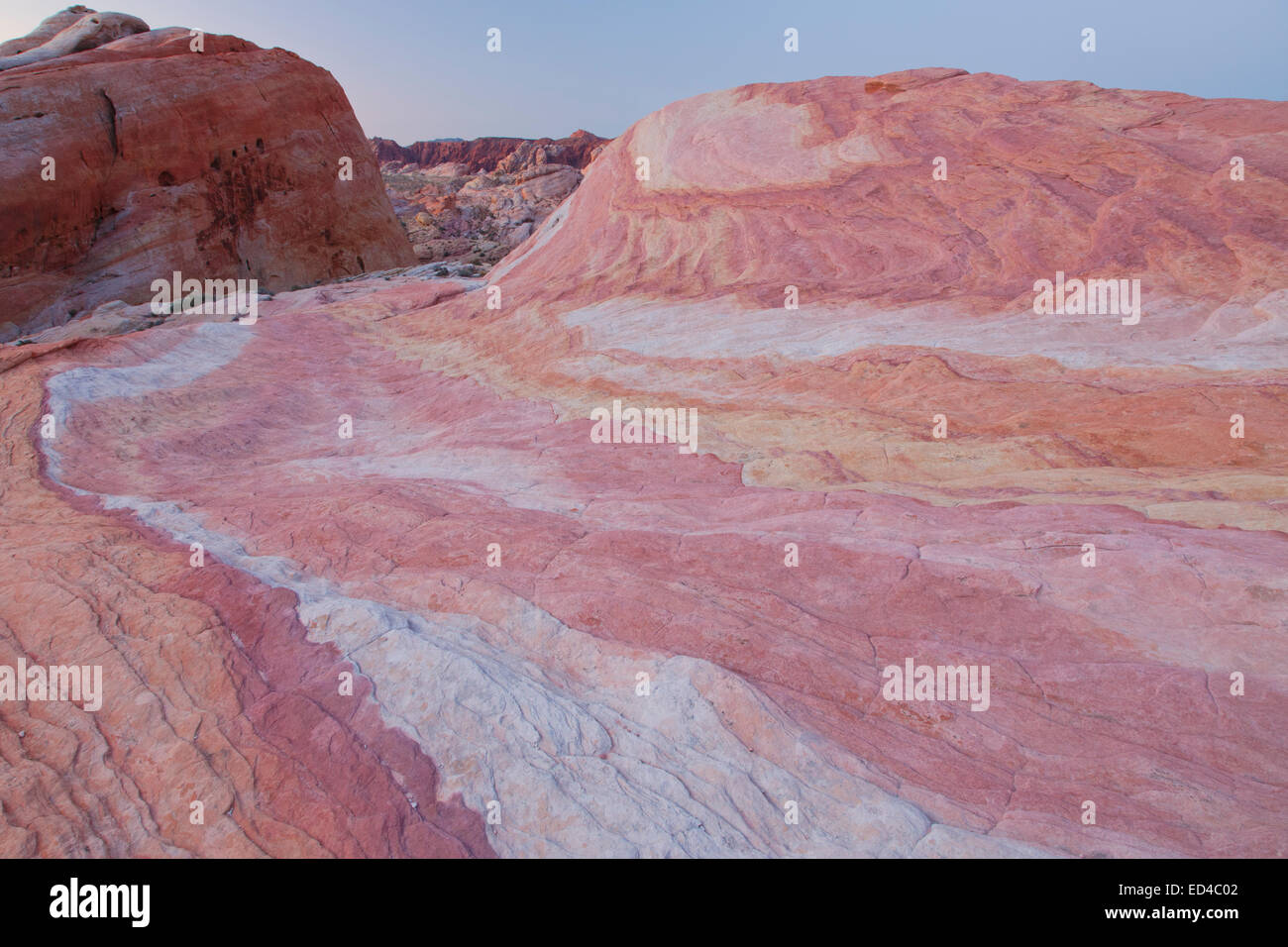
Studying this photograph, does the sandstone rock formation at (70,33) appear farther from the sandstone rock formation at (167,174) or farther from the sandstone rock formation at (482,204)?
the sandstone rock formation at (482,204)

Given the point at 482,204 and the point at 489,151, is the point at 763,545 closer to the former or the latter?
the point at 482,204

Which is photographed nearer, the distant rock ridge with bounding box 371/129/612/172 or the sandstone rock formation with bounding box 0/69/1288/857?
the sandstone rock formation with bounding box 0/69/1288/857

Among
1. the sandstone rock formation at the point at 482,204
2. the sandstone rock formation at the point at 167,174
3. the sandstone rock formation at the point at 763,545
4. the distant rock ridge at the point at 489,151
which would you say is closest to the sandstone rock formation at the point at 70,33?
the sandstone rock formation at the point at 167,174

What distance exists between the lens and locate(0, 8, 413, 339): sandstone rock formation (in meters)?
24.8

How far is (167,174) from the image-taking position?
27.5m

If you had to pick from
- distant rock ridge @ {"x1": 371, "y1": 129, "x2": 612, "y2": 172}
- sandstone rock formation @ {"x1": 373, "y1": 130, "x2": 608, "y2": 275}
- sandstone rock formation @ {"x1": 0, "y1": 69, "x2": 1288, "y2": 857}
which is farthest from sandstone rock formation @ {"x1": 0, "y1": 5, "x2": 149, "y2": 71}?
distant rock ridge @ {"x1": 371, "y1": 129, "x2": 612, "y2": 172}

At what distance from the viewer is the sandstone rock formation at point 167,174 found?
977 inches

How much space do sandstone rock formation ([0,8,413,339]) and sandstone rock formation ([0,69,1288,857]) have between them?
1526 cm

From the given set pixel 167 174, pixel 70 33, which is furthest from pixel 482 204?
pixel 167 174

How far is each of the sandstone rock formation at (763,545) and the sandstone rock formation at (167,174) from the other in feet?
50.1

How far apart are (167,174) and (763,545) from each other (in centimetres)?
2933

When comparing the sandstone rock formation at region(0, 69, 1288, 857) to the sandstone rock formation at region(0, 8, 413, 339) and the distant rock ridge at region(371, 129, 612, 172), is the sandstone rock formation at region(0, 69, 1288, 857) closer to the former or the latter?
the sandstone rock formation at region(0, 8, 413, 339)

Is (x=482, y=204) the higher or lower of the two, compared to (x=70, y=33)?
lower

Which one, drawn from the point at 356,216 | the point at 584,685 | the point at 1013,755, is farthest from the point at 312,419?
the point at 356,216
